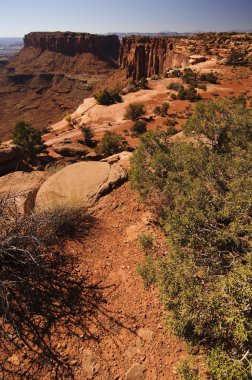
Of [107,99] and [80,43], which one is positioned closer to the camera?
[107,99]

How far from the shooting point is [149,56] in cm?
7100

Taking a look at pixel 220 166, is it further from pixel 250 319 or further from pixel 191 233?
pixel 250 319

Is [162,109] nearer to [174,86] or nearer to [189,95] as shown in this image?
[189,95]

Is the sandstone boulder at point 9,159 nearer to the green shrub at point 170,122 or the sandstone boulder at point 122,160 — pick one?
the sandstone boulder at point 122,160

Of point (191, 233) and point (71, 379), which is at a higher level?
point (191, 233)

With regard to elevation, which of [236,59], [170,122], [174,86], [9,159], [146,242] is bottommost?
[146,242]

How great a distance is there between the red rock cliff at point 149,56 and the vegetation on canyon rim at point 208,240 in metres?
62.6

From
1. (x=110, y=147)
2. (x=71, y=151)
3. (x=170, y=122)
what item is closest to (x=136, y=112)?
(x=170, y=122)

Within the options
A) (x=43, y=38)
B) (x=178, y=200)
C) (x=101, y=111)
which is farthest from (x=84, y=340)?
(x=43, y=38)

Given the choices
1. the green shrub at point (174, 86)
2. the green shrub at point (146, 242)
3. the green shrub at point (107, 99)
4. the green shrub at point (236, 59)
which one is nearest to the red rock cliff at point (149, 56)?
the green shrub at point (236, 59)

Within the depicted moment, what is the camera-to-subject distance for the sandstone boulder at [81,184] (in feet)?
33.0

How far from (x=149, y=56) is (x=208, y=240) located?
2940 inches

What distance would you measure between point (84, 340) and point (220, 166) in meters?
6.19

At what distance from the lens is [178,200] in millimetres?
7293
